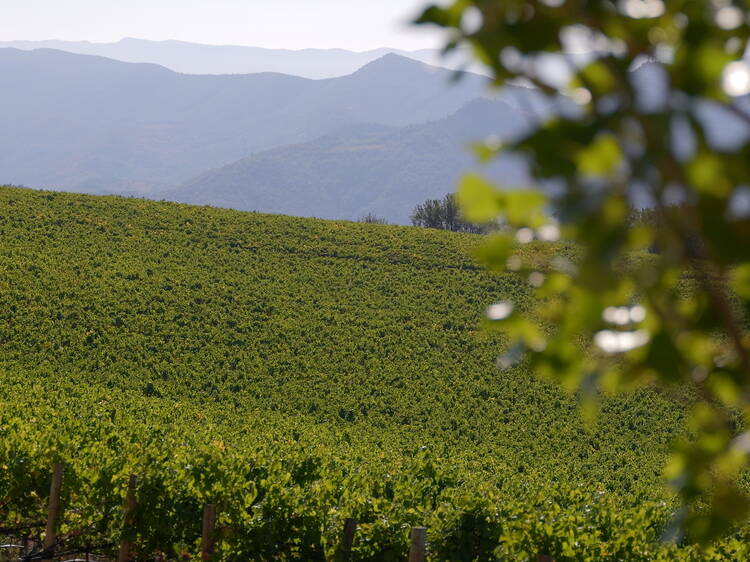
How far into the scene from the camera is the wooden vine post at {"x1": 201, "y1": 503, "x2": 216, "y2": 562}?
293 inches

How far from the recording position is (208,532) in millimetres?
7430

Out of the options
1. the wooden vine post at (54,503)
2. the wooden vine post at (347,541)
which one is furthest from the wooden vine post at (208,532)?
the wooden vine post at (54,503)

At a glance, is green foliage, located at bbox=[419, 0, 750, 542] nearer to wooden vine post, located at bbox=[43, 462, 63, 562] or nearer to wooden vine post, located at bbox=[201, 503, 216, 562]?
wooden vine post, located at bbox=[201, 503, 216, 562]

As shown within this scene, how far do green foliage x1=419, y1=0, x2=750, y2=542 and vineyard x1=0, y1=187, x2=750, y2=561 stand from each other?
13 centimetres

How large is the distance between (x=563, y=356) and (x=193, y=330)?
101 feet

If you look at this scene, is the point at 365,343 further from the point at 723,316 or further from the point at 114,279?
the point at 723,316

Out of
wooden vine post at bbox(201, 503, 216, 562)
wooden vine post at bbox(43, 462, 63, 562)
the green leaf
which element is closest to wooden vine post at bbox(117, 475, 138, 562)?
wooden vine post at bbox(43, 462, 63, 562)

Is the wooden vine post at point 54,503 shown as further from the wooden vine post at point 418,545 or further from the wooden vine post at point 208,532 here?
the wooden vine post at point 418,545

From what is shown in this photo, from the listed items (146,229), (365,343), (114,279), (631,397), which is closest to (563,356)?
(631,397)

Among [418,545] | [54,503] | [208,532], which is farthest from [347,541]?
[54,503]

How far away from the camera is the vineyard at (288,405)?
7.52m

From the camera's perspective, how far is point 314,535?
7.46 metres

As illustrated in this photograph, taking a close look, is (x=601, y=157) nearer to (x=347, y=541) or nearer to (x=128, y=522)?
(x=347, y=541)

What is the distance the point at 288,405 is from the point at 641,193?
83.1 ft
